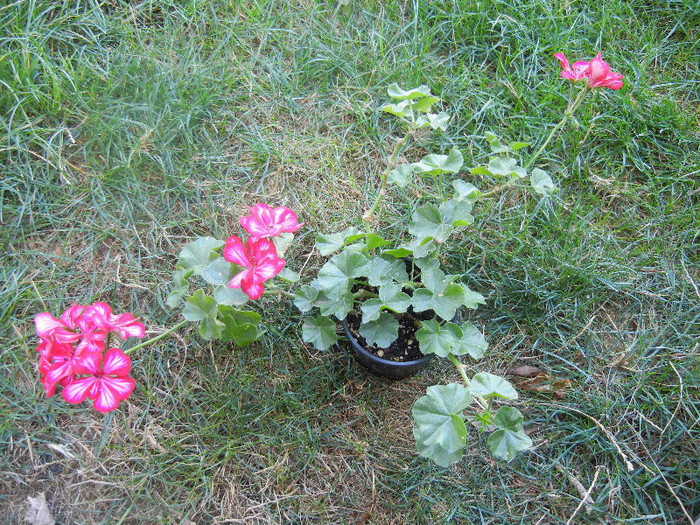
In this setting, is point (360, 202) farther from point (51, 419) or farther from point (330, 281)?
point (51, 419)

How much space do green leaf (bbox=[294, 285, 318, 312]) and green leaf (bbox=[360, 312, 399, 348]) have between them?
152mm

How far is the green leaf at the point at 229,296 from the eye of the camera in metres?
1.42

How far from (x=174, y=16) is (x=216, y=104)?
45 cm

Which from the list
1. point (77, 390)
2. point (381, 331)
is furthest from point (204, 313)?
point (381, 331)

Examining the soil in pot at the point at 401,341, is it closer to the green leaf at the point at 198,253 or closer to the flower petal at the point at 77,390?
the green leaf at the point at 198,253

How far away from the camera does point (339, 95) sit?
7.25 feet

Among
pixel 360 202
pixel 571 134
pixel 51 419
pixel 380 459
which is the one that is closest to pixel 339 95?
pixel 360 202

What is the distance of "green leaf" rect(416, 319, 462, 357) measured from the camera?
1501mm

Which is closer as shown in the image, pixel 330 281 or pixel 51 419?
pixel 330 281

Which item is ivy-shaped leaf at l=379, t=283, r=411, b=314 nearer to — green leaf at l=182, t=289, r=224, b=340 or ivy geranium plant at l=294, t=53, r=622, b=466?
ivy geranium plant at l=294, t=53, r=622, b=466

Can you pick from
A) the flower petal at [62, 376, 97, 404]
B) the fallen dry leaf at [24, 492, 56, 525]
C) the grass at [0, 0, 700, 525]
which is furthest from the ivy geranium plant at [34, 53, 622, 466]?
the fallen dry leaf at [24, 492, 56, 525]

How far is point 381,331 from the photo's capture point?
155 centimetres

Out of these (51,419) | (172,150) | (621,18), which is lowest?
(51,419)

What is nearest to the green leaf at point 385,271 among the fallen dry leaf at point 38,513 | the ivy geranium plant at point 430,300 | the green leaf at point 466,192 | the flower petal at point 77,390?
the ivy geranium plant at point 430,300
